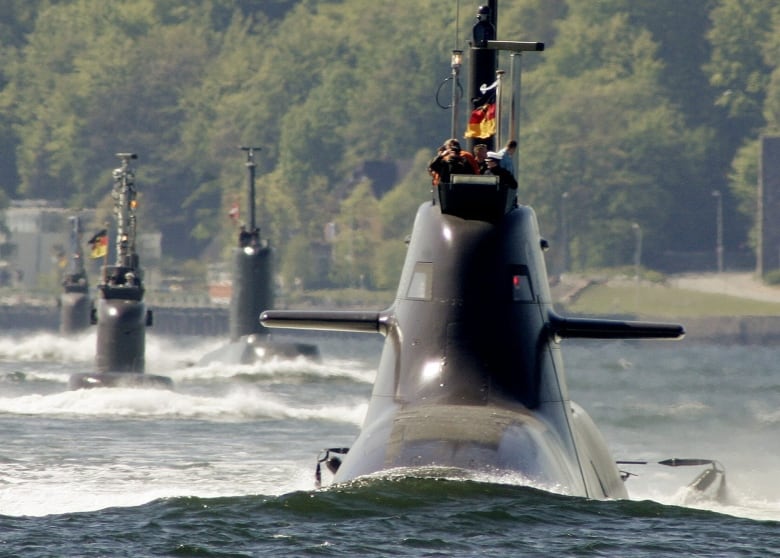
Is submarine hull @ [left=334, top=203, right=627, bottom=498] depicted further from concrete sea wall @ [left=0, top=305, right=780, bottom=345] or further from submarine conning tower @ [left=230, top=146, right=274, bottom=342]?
concrete sea wall @ [left=0, top=305, right=780, bottom=345]

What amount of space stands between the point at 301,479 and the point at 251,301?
37.6 meters

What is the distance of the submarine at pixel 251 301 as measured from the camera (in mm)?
69438

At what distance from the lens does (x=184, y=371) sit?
239 ft

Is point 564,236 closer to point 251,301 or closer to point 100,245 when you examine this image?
point 251,301

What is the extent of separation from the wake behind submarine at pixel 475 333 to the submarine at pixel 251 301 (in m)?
46.5

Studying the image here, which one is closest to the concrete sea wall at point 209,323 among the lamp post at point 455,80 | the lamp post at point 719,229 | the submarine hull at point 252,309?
the lamp post at point 719,229

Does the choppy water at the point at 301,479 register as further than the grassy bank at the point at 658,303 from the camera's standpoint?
No

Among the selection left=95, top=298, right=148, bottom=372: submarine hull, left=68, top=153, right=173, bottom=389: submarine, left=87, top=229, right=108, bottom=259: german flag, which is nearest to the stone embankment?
left=87, top=229, right=108, bottom=259: german flag

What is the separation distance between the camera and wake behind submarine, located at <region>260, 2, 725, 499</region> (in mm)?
21438

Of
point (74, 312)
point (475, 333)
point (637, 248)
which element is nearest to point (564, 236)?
point (637, 248)

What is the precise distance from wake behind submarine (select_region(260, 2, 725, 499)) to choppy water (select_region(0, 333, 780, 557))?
1276 millimetres

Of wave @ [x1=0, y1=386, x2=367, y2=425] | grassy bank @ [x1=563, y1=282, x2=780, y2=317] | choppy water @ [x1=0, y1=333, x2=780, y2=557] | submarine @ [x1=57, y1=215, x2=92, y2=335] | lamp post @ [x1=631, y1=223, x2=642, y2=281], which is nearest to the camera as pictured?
choppy water @ [x1=0, y1=333, x2=780, y2=557]

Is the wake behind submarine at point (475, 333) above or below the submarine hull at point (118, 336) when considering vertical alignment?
above

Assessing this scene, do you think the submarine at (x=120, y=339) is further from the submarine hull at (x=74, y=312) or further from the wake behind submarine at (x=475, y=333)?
A: the submarine hull at (x=74, y=312)
